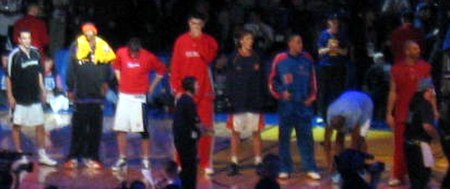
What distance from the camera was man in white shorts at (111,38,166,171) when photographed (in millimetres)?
17188

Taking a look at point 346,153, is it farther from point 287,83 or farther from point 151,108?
point 151,108

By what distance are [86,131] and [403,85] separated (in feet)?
15.2

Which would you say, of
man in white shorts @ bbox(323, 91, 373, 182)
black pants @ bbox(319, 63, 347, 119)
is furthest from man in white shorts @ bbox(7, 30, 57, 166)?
black pants @ bbox(319, 63, 347, 119)

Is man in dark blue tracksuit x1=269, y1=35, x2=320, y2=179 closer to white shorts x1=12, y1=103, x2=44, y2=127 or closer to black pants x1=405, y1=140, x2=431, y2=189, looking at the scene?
black pants x1=405, y1=140, x2=431, y2=189

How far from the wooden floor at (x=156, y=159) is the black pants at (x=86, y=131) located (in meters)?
0.28

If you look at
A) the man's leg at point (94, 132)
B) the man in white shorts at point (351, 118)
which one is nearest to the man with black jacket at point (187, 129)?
the man in white shorts at point (351, 118)

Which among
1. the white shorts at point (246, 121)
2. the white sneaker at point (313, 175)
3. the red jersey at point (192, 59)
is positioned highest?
the red jersey at point (192, 59)

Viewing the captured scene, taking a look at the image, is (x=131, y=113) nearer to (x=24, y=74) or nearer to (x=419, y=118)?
A: (x=24, y=74)

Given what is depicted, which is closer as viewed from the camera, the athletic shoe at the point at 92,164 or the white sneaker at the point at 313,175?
the white sneaker at the point at 313,175

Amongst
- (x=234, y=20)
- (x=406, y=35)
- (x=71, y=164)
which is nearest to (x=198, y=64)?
(x=71, y=164)

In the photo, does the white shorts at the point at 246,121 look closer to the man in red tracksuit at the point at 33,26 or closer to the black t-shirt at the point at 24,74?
the black t-shirt at the point at 24,74

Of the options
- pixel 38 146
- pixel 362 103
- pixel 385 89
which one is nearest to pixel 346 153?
pixel 362 103

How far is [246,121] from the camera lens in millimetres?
17172

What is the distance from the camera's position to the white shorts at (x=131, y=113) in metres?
17.3
